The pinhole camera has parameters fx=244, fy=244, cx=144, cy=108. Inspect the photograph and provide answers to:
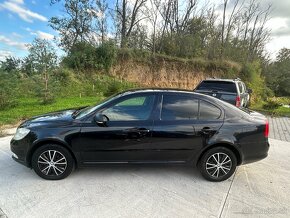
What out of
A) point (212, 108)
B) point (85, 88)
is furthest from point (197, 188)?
point (85, 88)

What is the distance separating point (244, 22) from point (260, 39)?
3.38 meters

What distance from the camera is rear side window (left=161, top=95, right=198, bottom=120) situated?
4031 millimetres

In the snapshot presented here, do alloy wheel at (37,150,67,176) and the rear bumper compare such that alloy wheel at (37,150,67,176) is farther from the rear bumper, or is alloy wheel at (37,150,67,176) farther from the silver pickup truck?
the silver pickup truck

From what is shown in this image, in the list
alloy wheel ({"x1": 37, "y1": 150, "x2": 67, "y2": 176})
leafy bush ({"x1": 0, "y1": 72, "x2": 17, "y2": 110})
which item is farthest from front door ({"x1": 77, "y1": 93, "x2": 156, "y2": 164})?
leafy bush ({"x1": 0, "y1": 72, "x2": 17, "y2": 110})

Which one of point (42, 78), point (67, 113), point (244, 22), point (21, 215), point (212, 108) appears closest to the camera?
point (21, 215)

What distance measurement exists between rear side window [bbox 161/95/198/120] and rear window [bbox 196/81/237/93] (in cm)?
560

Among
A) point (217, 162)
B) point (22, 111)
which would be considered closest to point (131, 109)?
point (217, 162)

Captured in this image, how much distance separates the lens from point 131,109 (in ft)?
14.1

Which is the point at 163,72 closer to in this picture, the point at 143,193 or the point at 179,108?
the point at 179,108

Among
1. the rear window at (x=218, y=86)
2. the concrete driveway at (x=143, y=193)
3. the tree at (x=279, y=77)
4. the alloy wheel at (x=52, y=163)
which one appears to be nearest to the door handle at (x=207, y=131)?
the concrete driveway at (x=143, y=193)

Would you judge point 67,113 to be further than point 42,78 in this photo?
No

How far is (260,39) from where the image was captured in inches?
1248

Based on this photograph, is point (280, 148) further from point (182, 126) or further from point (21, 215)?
point (21, 215)

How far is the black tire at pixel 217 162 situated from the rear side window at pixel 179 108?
694 millimetres
